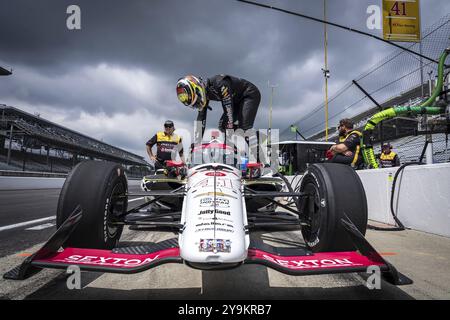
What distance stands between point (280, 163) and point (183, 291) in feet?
35.8

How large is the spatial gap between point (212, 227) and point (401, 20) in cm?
795

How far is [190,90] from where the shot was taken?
3.27 meters

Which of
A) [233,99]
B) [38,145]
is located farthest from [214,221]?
[38,145]

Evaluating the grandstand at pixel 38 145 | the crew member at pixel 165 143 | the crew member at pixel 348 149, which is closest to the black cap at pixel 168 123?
the crew member at pixel 165 143

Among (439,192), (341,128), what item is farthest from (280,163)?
(439,192)

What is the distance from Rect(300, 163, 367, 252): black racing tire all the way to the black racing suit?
1.70 metres

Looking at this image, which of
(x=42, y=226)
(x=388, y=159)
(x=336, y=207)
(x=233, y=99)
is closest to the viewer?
(x=336, y=207)

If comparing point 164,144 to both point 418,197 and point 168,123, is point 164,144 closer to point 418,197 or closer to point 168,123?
point 168,123

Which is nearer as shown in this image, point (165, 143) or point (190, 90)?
point (190, 90)

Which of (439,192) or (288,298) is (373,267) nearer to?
(288,298)

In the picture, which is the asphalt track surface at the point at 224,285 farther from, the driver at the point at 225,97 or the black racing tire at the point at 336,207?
the driver at the point at 225,97

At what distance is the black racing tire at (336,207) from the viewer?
6.75 feet

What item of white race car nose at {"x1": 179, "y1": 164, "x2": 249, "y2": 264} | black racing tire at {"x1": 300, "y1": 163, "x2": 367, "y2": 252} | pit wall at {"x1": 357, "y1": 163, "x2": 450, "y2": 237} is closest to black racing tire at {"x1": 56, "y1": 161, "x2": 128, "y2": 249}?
white race car nose at {"x1": 179, "y1": 164, "x2": 249, "y2": 264}

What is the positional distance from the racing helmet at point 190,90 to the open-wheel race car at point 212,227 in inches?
25.1
